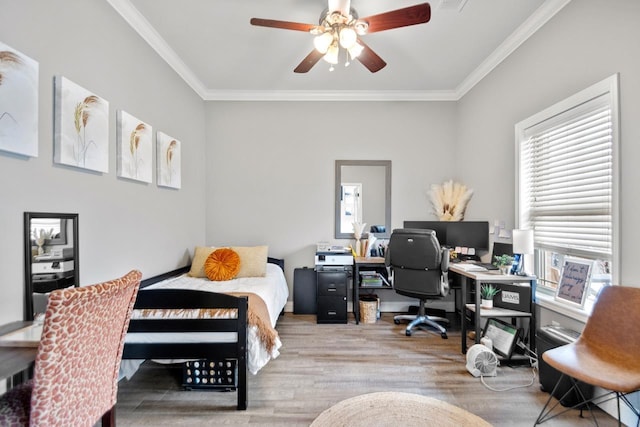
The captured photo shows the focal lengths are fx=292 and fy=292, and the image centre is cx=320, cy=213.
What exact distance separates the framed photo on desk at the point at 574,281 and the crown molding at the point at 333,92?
1.87m

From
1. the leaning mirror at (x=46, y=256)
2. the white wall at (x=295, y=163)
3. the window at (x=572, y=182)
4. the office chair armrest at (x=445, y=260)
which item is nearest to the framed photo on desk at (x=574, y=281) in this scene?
the window at (x=572, y=182)

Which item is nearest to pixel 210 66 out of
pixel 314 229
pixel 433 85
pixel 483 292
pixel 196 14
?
pixel 196 14

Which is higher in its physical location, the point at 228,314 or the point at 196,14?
the point at 196,14

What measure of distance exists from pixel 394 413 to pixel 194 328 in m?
1.36

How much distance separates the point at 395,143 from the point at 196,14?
8.55ft

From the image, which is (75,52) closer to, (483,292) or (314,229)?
(314,229)

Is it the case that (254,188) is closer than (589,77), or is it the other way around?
(589,77)

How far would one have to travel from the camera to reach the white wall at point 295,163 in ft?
12.7

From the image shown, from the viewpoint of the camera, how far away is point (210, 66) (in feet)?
10.4

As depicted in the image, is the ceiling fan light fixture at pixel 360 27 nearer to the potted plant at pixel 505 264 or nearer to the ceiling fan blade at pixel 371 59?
the ceiling fan blade at pixel 371 59

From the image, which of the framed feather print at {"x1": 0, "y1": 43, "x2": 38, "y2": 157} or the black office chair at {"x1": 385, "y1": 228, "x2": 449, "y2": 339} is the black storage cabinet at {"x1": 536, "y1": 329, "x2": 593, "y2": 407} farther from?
the framed feather print at {"x1": 0, "y1": 43, "x2": 38, "y2": 157}

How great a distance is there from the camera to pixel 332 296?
3391mm

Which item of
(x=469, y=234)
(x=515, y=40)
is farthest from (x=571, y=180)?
(x=515, y=40)

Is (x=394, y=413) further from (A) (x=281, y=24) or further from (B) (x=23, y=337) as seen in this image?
(A) (x=281, y=24)
